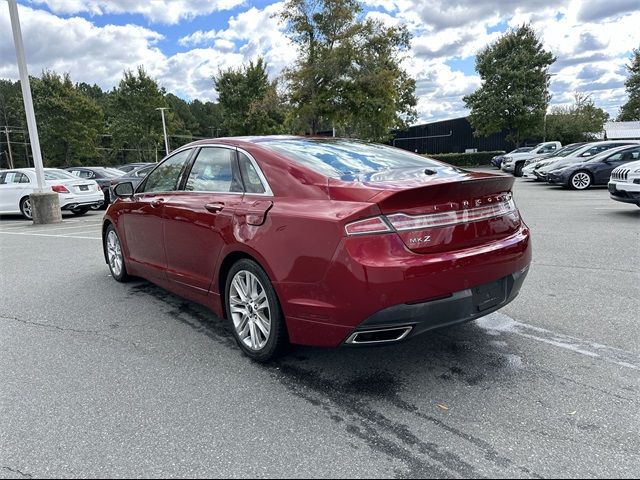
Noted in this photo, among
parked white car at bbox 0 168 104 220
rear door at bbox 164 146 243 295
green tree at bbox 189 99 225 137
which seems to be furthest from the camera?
green tree at bbox 189 99 225 137

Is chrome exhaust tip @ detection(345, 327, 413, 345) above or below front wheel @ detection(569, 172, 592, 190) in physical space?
above

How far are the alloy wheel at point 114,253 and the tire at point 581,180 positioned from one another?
15088 millimetres

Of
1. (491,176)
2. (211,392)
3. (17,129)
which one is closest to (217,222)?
(211,392)

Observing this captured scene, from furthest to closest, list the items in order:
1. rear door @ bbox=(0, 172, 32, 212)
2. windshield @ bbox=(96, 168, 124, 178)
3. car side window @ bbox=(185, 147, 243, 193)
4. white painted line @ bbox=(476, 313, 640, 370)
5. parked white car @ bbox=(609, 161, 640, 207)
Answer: windshield @ bbox=(96, 168, 124, 178) → rear door @ bbox=(0, 172, 32, 212) → parked white car @ bbox=(609, 161, 640, 207) → car side window @ bbox=(185, 147, 243, 193) → white painted line @ bbox=(476, 313, 640, 370)

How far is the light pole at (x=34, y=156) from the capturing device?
41.3 ft

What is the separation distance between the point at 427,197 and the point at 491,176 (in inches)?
28.3

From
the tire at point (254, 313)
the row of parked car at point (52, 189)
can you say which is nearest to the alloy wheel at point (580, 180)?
the row of parked car at point (52, 189)

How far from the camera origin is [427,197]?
112 inches

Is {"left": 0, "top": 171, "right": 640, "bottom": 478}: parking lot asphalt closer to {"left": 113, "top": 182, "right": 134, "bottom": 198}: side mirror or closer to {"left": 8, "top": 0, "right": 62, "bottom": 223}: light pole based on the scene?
{"left": 113, "top": 182, "right": 134, "bottom": 198}: side mirror

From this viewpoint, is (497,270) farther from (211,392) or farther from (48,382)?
(48,382)

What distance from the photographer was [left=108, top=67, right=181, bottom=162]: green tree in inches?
1666

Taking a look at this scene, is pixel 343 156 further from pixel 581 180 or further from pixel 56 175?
A: pixel 581 180

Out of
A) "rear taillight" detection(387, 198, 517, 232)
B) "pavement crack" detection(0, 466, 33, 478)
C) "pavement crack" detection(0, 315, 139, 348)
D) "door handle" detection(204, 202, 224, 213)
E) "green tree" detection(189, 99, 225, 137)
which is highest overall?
"green tree" detection(189, 99, 225, 137)

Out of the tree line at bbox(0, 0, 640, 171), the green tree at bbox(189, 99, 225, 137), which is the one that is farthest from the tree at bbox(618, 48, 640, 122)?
the green tree at bbox(189, 99, 225, 137)
